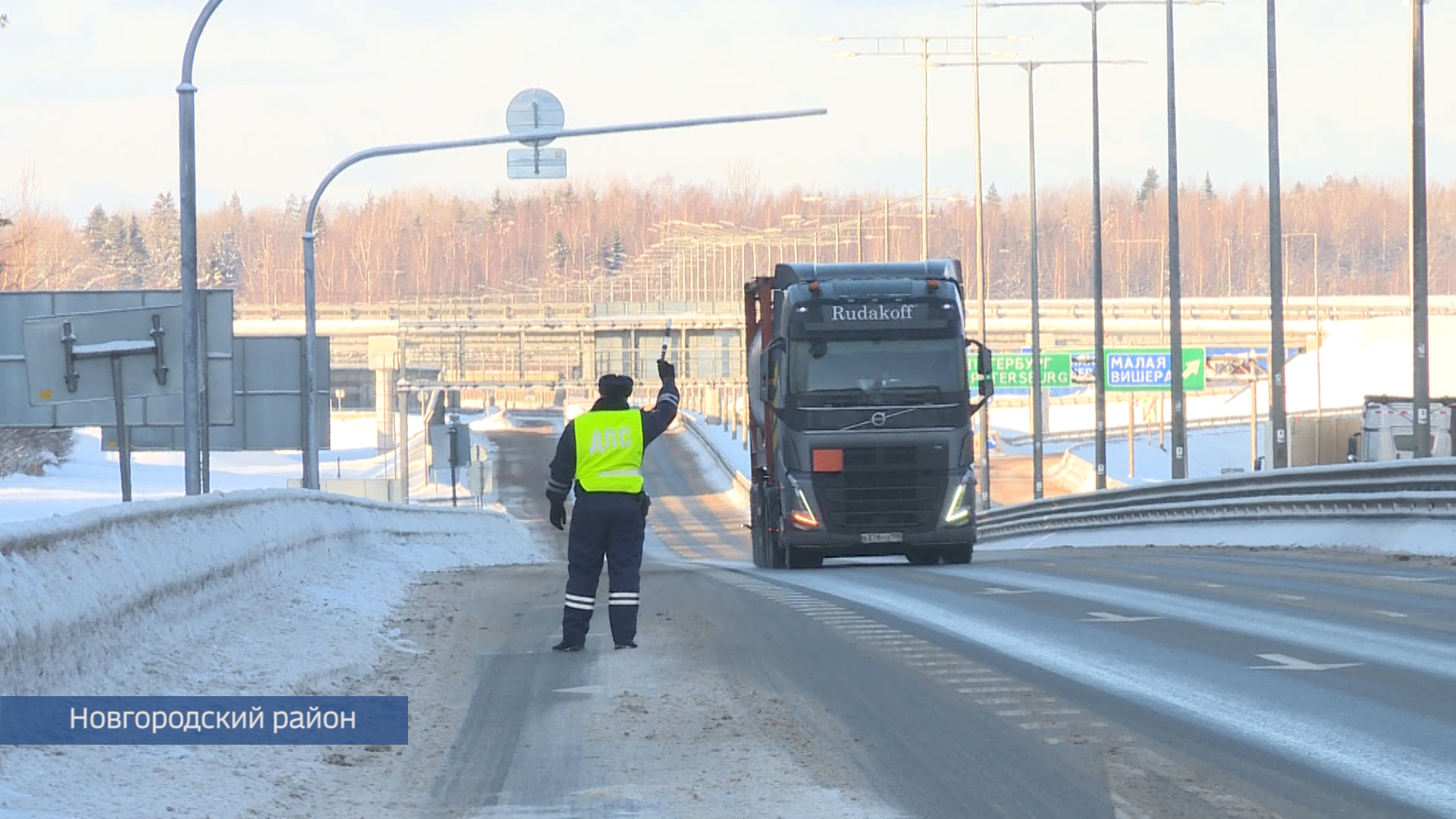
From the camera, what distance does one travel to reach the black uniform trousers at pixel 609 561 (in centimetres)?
1168

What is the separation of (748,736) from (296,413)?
25.4 m

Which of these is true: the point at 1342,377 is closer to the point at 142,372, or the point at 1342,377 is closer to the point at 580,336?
the point at 580,336

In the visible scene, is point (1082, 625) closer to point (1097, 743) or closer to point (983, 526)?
point (1097, 743)

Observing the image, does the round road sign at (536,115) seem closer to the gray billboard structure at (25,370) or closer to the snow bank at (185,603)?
the gray billboard structure at (25,370)

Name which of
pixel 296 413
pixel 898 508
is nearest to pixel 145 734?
pixel 898 508

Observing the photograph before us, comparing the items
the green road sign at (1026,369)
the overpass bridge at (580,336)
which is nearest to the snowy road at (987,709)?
the green road sign at (1026,369)

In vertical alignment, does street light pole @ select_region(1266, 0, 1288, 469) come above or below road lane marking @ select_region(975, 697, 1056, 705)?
→ above

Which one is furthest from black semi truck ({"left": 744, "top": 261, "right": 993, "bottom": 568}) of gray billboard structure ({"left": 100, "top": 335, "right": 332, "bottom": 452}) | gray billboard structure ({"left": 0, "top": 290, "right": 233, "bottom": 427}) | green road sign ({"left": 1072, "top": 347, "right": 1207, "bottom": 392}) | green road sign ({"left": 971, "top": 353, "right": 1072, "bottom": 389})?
green road sign ({"left": 1072, "top": 347, "right": 1207, "bottom": 392})

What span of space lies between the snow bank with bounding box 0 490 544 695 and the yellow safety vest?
182 cm

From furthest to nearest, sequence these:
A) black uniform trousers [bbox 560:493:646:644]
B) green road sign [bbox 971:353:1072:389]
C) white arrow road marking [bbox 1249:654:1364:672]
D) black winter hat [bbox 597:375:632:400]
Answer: green road sign [bbox 971:353:1072:389] < black winter hat [bbox 597:375:632:400] < black uniform trousers [bbox 560:493:646:644] < white arrow road marking [bbox 1249:654:1364:672]

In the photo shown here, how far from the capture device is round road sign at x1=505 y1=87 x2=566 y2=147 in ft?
85.7

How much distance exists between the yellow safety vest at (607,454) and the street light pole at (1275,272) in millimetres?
23150

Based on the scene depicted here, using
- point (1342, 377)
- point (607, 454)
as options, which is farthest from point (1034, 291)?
point (1342, 377)

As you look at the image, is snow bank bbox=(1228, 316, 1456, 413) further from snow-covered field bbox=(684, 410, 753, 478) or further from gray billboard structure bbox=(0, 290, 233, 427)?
gray billboard structure bbox=(0, 290, 233, 427)
